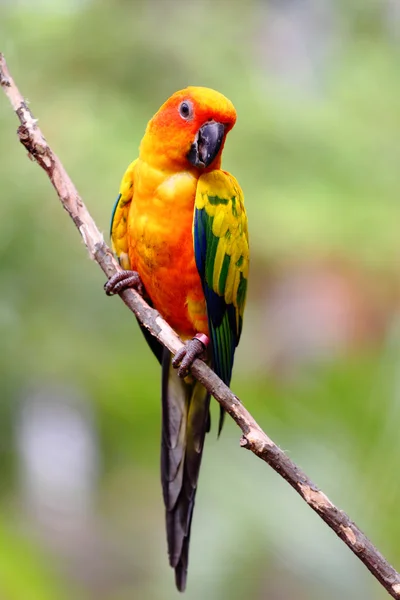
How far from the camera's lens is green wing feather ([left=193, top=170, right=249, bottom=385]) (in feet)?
6.64

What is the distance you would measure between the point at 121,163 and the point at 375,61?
4.17 ft

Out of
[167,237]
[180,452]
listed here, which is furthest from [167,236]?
[180,452]

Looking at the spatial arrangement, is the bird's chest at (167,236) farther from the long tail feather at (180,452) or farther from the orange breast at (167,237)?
the long tail feather at (180,452)

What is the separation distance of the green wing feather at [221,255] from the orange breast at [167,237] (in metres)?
0.04

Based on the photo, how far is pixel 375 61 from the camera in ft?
10.4

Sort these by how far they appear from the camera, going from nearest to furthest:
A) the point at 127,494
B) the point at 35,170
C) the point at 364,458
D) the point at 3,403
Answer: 1. the point at 364,458
2. the point at 3,403
3. the point at 35,170
4. the point at 127,494

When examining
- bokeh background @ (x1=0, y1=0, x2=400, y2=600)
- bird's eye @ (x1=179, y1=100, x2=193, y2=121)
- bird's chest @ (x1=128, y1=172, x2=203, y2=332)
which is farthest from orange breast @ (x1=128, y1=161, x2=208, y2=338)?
bokeh background @ (x1=0, y1=0, x2=400, y2=600)

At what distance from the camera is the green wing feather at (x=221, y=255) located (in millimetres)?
2024

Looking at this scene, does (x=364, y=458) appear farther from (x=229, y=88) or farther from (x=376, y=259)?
(x=229, y=88)

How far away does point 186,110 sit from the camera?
6.48 feet

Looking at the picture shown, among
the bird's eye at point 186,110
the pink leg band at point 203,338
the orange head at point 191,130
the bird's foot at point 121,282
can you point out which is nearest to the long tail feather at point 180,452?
the pink leg band at point 203,338

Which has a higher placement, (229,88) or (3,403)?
(229,88)

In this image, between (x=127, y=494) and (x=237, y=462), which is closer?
(x=237, y=462)

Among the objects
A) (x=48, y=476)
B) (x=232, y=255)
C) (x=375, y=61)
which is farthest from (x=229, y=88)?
(x=48, y=476)
